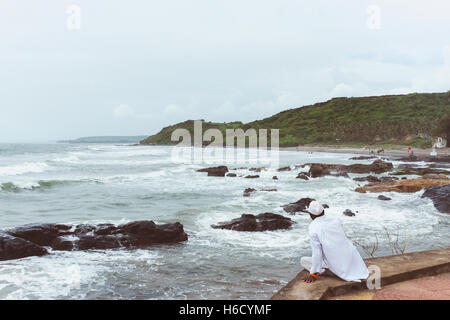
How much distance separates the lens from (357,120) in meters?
128

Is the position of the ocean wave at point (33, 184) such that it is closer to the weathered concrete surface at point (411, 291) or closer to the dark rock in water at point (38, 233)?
the dark rock in water at point (38, 233)

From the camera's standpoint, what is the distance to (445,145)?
55562mm

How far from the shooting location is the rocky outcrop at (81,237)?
939cm

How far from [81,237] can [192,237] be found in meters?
3.04

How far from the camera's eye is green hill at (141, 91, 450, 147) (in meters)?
91.4

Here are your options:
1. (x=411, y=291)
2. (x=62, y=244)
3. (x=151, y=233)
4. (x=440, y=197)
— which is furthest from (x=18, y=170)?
(x=411, y=291)

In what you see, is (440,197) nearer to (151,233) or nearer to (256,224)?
(256,224)

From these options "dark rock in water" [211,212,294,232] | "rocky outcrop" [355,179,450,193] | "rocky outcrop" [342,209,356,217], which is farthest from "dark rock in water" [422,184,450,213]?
"dark rock in water" [211,212,294,232]

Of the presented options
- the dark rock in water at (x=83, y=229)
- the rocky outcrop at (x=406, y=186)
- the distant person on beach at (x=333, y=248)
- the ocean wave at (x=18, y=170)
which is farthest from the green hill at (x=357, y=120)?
the distant person on beach at (x=333, y=248)

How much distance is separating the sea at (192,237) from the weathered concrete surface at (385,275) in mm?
1687

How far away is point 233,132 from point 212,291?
128262 millimetres

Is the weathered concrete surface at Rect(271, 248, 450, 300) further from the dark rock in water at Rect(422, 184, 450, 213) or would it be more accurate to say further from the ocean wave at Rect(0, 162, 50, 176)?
the ocean wave at Rect(0, 162, 50, 176)

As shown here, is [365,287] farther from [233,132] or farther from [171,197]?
[233,132]
